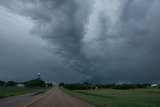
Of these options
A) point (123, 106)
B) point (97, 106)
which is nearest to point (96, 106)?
point (97, 106)

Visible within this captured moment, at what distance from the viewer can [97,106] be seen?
33.1 metres

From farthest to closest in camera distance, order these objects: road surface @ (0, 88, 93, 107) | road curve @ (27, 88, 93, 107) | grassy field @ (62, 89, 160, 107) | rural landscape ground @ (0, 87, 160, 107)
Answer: grassy field @ (62, 89, 160, 107), rural landscape ground @ (0, 87, 160, 107), road curve @ (27, 88, 93, 107), road surface @ (0, 88, 93, 107)

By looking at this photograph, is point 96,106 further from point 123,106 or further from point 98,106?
point 123,106

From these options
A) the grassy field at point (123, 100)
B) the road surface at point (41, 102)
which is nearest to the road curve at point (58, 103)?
the road surface at point (41, 102)

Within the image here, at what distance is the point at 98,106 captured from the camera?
33000mm

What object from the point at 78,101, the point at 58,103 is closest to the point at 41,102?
the point at 58,103

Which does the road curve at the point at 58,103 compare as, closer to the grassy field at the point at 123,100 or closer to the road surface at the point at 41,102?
the road surface at the point at 41,102

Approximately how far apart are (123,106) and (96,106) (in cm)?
336

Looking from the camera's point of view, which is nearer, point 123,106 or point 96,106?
point 123,106

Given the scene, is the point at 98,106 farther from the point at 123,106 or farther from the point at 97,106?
the point at 123,106

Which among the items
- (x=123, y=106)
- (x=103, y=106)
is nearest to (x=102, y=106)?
(x=103, y=106)

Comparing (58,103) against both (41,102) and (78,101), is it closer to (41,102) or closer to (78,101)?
(41,102)

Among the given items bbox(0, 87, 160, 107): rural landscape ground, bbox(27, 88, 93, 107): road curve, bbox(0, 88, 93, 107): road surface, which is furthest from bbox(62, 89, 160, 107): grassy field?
bbox(0, 88, 93, 107): road surface

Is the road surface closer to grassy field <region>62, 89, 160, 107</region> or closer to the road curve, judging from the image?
the road curve
